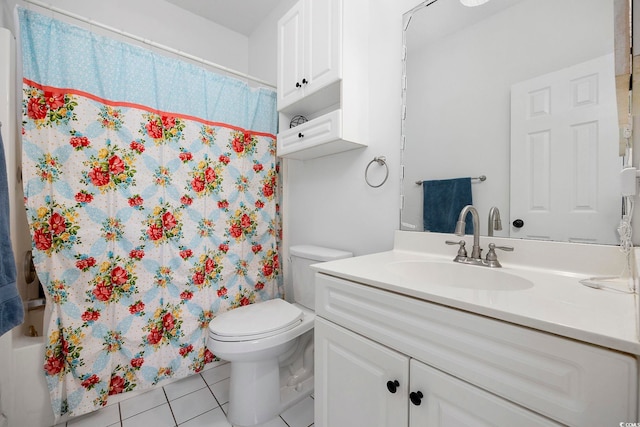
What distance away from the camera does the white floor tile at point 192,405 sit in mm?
1287

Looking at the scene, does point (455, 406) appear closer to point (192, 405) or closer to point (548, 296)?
point (548, 296)

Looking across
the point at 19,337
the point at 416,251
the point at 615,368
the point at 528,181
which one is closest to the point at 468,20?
the point at 528,181

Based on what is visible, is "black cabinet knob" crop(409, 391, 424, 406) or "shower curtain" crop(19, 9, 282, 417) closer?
"black cabinet knob" crop(409, 391, 424, 406)

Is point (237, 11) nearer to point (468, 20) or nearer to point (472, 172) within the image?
point (468, 20)

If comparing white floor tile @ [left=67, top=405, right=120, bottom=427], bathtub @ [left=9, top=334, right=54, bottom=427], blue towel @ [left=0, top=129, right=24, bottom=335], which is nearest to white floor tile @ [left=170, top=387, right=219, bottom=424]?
white floor tile @ [left=67, top=405, right=120, bottom=427]

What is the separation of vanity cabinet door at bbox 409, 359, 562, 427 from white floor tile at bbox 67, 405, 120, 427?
57.0 inches

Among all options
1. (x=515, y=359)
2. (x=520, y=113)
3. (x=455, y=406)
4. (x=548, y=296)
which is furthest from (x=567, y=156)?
(x=455, y=406)

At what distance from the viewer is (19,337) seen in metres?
1.21

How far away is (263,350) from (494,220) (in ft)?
3.70

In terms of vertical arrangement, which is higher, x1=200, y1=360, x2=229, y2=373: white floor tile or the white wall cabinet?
the white wall cabinet

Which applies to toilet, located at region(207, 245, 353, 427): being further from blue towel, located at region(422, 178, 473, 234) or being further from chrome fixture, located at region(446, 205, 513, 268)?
chrome fixture, located at region(446, 205, 513, 268)

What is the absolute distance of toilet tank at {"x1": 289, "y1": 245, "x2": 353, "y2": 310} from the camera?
1471 millimetres

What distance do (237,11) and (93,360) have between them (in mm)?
2557

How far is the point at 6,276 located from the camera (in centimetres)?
82
